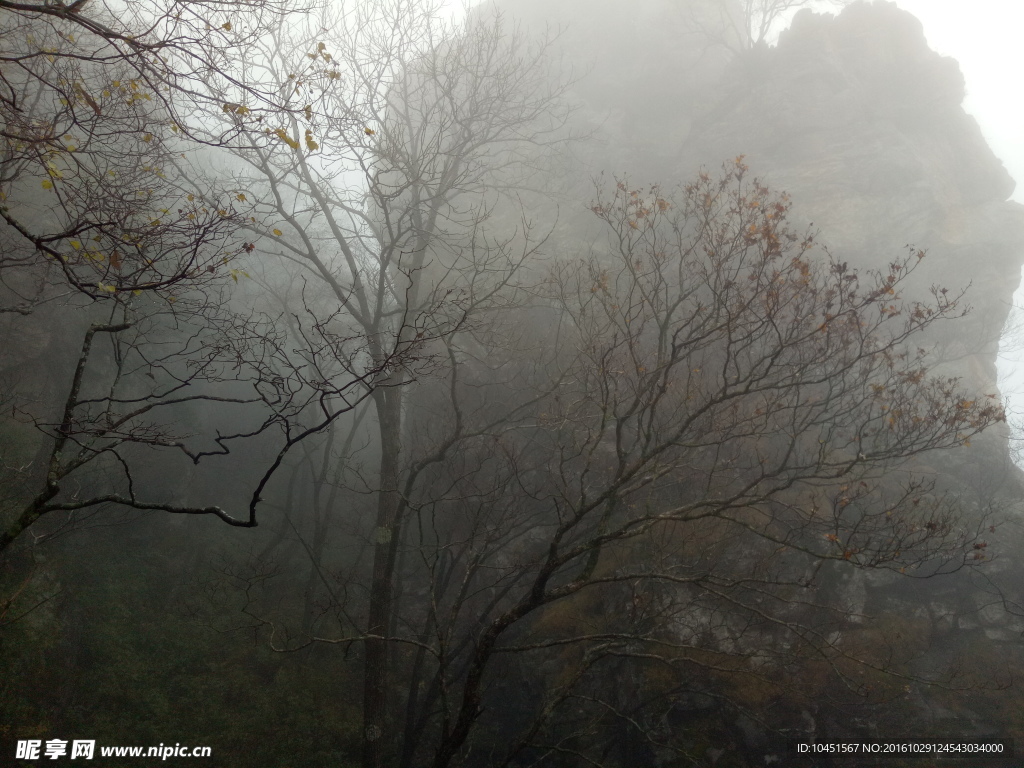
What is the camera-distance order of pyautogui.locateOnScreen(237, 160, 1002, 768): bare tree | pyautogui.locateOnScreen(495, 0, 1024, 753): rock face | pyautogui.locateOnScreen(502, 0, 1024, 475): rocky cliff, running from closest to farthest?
pyautogui.locateOnScreen(237, 160, 1002, 768): bare tree < pyautogui.locateOnScreen(495, 0, 1024, 753): rock face < pyautogui.locateOnScreen(502, 0, 1024, 475): rocky cliff

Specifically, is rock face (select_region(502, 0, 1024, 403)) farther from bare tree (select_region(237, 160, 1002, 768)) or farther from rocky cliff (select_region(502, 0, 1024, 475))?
bare tree (select_region(237, 160, 1002, 768))

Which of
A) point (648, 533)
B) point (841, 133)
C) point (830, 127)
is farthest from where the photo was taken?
point (830, 127)

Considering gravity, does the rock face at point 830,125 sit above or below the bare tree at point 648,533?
above

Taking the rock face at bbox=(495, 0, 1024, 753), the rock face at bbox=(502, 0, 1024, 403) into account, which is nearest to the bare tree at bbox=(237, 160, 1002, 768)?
the rock face at bbox=(495, 0, 1024, 753)

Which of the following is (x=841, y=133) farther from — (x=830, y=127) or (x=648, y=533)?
(x=648, y=533)

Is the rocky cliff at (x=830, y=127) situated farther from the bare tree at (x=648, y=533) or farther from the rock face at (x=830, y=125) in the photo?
the bare tree at (x=648, y=533)

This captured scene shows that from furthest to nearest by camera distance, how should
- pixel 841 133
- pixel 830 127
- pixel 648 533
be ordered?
pixel 830 127, pixel 841 133, pixel 648 533

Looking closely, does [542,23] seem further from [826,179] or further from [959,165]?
[959,165]

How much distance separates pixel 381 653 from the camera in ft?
28.0

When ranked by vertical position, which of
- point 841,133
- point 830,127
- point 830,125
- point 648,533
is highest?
point 830,125

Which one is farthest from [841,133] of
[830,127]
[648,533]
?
[648,533]

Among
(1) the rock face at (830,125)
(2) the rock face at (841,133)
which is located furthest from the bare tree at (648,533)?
(1) the rock face at (830,125)

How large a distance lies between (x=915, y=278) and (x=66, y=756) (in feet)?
82.2

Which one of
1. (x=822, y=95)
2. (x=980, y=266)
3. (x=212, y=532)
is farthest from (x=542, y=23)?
(x=212, y=532)
